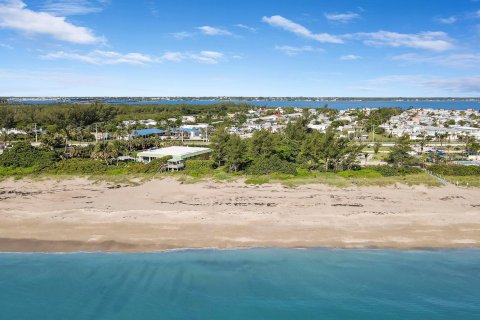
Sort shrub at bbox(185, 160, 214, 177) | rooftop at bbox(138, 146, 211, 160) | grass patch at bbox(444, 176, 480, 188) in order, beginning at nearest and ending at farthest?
1. grass patch at bbox(444, 176, 480, 188)
2. shrub at bbox(185, 160, 214, 177)
3. rooftop at bbox(138, 146, 211, 160)

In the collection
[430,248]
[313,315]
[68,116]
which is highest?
[68,116]

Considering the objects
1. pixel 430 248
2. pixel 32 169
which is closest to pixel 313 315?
pixel 430 248

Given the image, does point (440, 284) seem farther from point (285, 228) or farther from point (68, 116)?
point (68, 116)

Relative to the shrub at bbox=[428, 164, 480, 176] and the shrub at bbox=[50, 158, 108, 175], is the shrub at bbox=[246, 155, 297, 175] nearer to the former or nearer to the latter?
the shrub at bbox=[428, 164, 480, 176]

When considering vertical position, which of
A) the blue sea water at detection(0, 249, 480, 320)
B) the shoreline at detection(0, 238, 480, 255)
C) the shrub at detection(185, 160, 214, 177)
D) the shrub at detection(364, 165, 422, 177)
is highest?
the shrub at detection(364, 165, 422, 177)

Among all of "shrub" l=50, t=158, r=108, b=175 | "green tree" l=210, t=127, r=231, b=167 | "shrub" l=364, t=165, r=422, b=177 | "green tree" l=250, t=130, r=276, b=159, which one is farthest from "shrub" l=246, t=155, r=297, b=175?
"shrub" l=50, t=158, r=108, b=175

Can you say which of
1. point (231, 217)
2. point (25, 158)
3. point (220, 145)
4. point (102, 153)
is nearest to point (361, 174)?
point (220, 145)
